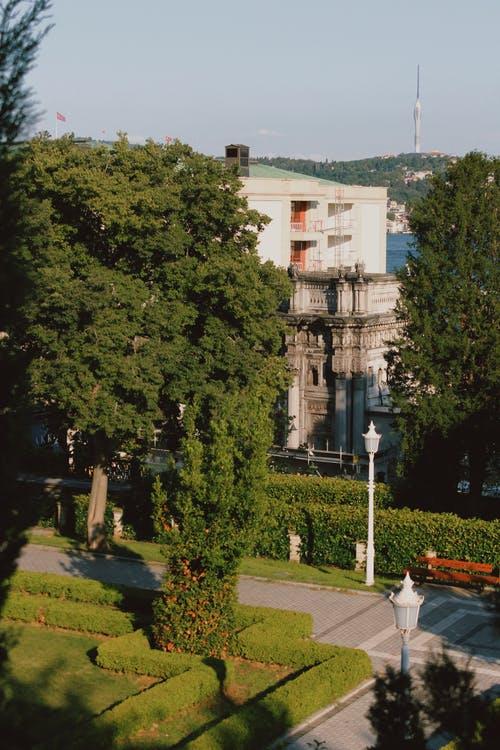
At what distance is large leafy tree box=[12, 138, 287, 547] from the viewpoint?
124ft

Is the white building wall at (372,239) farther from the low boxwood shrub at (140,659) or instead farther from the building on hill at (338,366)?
the low boxwood shrub at (140,659)

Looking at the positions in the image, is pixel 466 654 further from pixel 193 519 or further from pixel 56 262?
pixel 56 262

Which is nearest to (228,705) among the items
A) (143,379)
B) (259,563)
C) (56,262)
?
(259,563)

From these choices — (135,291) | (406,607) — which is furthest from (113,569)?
(406,607)

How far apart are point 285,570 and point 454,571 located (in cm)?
494

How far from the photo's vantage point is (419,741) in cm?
1230

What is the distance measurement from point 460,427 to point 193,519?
14.9 meters

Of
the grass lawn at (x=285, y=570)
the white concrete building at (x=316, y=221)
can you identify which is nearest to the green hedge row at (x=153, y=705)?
the grass lawn at (x=285, y=570)

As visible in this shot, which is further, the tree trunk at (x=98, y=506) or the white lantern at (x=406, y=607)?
the tree trunk at (x=98, y=506)

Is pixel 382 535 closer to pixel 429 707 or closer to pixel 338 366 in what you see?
pixel 338 366

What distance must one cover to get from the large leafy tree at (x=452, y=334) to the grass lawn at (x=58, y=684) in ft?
47.1

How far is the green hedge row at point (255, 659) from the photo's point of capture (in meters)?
22.7

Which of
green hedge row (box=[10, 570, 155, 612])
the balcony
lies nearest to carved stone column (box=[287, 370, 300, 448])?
green hedge row (box=[10, 570, 155, 612])

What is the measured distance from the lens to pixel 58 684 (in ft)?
86.1
